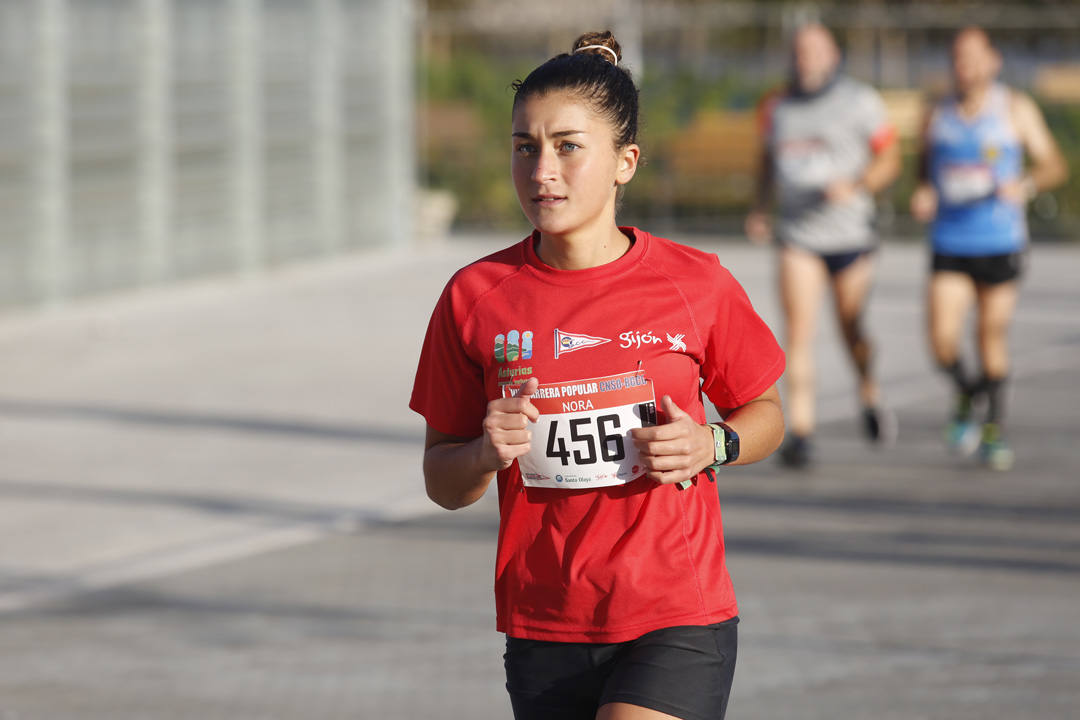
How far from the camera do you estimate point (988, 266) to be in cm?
895

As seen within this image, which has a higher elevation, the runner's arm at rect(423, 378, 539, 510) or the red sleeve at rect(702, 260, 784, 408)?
the red sleeve at rect(702, 260, 784, 408)

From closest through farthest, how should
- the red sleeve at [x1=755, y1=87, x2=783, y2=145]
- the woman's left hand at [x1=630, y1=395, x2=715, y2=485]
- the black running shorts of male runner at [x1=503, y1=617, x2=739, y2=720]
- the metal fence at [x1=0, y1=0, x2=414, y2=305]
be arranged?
1. the woman's left hand at [x1=630, y1=395, x2=715, y2=485]
2. the black running shorts of male runner at [x1=503, y1=617, x2=739, y2=720]
3. the red sleeve at [x1=755, y1=87, x2=783, y2=145]
4. the metal fence at [x1=0, y1=0, x2=414, y2=305]

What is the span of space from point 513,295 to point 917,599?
356 centimetres

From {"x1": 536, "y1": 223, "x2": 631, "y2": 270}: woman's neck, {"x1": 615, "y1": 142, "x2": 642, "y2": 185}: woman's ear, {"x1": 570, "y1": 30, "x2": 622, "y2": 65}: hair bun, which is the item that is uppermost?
{"x1": 570, "y1": 30, "x2": 622, "y2": 65}: hair bun

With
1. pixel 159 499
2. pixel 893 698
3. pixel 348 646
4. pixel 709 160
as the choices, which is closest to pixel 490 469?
pixel 893 698

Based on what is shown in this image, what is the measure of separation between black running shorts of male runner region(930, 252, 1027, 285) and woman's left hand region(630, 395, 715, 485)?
614 cm

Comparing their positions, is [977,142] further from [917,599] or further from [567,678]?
[567,678]

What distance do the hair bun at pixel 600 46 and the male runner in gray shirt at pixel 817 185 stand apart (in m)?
5.50

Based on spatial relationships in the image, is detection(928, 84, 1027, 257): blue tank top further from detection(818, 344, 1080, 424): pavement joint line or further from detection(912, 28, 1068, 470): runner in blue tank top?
detection(818, 344, 1080, 424): pavement joint line

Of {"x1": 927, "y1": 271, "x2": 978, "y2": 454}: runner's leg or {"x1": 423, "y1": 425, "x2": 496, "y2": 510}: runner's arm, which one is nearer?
{"x1": 423, "y1": 425, "x2": 496, "y2": 510}: runner's arm

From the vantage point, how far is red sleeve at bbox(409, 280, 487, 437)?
332cm

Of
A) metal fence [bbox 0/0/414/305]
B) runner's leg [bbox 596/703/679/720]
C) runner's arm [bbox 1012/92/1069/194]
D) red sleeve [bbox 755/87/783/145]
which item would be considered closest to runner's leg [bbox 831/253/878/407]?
red sleeve [bbox 755/87/783/145]

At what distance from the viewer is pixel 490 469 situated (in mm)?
3148

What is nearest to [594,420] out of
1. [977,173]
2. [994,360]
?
[977,173]
